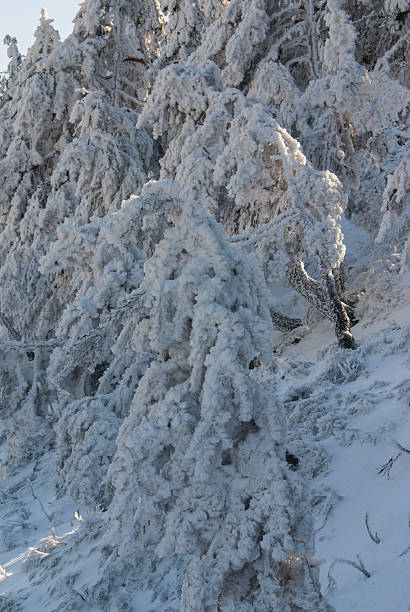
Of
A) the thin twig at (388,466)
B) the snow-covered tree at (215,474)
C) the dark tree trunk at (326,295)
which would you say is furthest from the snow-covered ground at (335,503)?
the dark tree trunk at (326,295)

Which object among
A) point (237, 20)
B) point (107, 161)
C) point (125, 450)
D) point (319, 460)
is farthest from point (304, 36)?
point (125, 450)

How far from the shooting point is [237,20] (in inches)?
459

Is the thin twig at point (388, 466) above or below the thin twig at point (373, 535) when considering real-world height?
above

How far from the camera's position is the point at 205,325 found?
9.80 ft

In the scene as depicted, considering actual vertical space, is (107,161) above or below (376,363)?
below

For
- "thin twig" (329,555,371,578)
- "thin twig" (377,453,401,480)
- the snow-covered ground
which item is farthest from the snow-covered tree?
"thin twig" (377,453,401,480)

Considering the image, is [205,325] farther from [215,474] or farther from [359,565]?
[359,565]

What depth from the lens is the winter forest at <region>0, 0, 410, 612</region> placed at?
283cm

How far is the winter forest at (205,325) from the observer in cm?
283

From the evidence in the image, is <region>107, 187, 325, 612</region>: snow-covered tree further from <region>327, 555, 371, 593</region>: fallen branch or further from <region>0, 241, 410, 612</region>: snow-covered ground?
<region>327, 555, 371, 593</region>: fallen branch

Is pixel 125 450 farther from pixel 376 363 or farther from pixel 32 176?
pixel 32 176

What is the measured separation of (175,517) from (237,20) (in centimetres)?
1155

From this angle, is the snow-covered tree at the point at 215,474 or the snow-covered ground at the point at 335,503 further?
the snow-covered ground at the point at 335,503

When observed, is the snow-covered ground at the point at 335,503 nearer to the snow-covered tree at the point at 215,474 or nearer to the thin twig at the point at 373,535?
the thin twig at the point at 373,535
